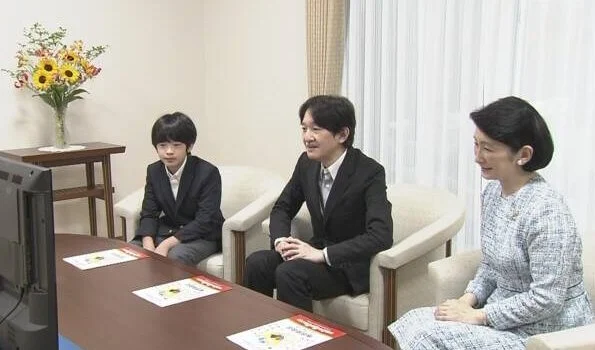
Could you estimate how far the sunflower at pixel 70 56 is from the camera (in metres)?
3.74

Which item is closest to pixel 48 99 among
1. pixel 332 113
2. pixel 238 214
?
pixel 238 214

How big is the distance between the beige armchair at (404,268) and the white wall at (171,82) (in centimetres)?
163

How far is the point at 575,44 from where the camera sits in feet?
8.75

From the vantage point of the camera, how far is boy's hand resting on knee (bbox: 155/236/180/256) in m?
2.81

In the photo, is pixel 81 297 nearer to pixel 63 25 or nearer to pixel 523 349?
pixel 523 349

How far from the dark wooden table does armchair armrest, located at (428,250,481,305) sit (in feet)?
1.86

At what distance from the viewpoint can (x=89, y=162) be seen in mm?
3980

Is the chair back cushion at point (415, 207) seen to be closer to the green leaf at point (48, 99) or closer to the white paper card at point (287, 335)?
the white paper card at point (287, 335)

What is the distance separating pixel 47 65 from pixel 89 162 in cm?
68

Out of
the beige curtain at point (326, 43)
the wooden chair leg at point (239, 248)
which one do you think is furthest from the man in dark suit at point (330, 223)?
the beige curtain at point (326, 43)

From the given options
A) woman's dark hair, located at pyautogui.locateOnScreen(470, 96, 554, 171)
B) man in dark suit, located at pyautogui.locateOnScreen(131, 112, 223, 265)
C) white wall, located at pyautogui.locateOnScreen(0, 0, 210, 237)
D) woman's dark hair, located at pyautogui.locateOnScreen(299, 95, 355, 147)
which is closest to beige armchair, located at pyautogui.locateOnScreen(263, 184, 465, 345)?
woman's dark hair, located at pyautogui.locateOnScreen(299, 95, 355, 147)

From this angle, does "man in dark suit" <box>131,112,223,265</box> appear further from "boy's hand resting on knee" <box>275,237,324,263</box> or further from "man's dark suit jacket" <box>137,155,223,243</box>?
"boy's hand resting on knee" <box>275,237,324,263</box>

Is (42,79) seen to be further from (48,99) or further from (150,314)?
(150,314)

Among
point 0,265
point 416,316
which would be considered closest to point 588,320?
point 416,316
